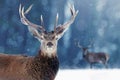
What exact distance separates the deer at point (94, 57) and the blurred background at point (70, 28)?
115 millimetres

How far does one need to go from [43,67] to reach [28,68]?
13 centimetres

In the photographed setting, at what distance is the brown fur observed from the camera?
3.55 m

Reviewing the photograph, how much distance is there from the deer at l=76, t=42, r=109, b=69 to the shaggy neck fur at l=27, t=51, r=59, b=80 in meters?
3.89

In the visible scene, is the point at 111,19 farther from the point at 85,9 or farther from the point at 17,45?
the point at 17,45

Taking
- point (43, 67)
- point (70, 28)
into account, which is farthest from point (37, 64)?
point (70, 28)

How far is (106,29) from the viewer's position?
7281 millimetres

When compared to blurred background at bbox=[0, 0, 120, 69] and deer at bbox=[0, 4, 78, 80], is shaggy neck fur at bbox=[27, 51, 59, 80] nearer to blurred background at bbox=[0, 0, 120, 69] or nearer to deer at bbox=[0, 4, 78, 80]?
deer at bbox=[0, 4, 78, 80]

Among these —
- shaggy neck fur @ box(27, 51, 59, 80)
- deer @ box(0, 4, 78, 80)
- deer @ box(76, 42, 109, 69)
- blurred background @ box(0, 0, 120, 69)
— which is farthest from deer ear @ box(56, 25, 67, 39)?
deer @ box(76, 42, 109, 69)

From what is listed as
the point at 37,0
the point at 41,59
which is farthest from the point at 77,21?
the point at 41,59

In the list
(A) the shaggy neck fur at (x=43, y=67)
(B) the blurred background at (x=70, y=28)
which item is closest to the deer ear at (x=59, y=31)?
(A) the shaggy neck fur at (x=43, y=67)

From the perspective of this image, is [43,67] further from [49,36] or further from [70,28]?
[70,28]

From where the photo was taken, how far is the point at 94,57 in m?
7.78

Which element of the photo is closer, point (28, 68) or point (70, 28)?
point (28, 68)

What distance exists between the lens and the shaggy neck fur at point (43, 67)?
3561 mm
